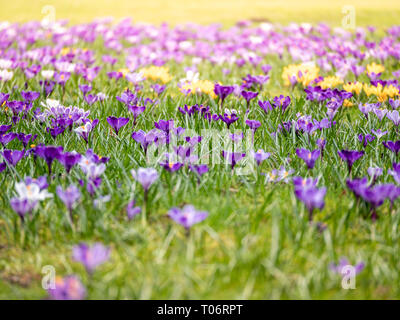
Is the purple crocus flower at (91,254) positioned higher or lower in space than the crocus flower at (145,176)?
lower

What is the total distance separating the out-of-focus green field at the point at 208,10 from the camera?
13.0 metres

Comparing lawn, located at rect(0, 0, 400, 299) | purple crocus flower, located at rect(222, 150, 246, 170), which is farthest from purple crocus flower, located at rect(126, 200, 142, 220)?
purple crocus flower, located at rect(222, 150, 246, 170)

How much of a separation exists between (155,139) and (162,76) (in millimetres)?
2637

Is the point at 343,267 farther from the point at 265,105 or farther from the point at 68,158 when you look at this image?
the point at 265,105

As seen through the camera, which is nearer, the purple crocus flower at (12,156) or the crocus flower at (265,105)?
the purple crocus flower at (12,156)

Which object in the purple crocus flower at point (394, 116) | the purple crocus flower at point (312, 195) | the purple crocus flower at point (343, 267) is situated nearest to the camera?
the purple crocus flower at point (343, 267)

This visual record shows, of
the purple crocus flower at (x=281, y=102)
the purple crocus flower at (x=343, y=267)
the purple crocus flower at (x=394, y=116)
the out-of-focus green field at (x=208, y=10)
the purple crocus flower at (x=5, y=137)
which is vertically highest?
the out-of-focus green field at (x=208, y=10)

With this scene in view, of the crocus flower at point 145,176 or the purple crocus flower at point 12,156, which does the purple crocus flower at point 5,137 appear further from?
the crocus flower at point 145,176

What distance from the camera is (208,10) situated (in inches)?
577

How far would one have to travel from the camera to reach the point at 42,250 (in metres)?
2.10

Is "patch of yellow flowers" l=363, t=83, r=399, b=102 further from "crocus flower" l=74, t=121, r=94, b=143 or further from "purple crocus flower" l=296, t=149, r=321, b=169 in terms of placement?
"crocus flower" l=74, t=121, r=94, b=143

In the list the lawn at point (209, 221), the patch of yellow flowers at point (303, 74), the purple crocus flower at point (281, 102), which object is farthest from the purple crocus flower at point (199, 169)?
the patch of yellow flowers at point (303, 74)

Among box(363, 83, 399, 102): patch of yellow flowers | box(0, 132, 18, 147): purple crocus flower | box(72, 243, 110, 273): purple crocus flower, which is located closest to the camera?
box(72, 243, 110, 273): purple crocus flower

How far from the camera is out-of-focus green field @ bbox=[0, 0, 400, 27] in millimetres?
12953
